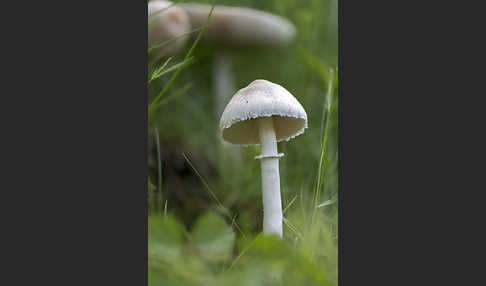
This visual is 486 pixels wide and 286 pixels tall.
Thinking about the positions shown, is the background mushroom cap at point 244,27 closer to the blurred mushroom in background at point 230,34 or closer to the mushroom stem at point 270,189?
the blurred mushroom in background at point 230,34

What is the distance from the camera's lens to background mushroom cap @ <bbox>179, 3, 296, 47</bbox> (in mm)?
1970

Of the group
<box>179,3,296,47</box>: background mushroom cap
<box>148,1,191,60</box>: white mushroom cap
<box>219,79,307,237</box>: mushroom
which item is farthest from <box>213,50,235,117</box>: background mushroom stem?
<box>219,79,307,237</box>: mushroom

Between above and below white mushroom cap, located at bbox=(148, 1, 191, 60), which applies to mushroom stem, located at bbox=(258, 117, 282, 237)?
below

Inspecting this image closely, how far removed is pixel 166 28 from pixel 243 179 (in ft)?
2.00

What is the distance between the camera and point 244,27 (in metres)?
2.18

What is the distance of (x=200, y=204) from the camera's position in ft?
4.59

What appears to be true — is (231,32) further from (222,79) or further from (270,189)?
(270,189)

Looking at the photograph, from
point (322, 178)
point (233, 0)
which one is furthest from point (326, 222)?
point (233, 0)

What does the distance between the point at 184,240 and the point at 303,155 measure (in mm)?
815

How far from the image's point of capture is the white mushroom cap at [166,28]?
134 centimetres

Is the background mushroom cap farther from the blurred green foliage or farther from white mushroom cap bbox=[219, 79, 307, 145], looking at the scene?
white mushroom cap bbox=[219, 79, 307, 145]

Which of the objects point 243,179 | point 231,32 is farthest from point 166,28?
point 231,32

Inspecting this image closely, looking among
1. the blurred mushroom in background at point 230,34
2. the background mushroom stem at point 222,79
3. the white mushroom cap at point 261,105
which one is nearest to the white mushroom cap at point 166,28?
the blurred mushroom in background at point 230,34

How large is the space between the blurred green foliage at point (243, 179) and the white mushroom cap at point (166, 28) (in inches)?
2.3
